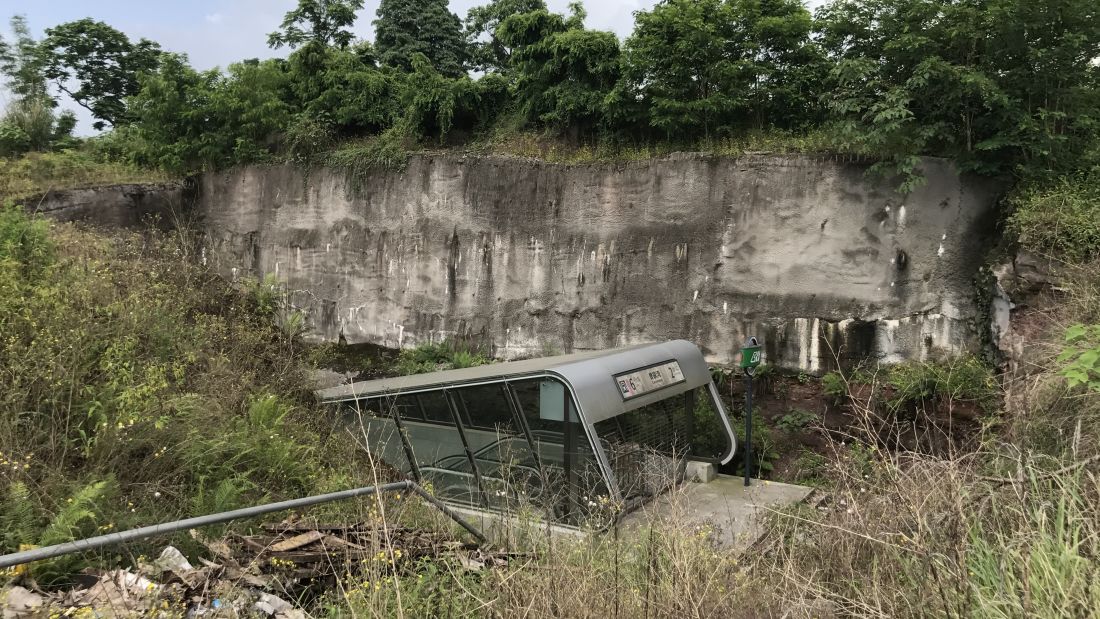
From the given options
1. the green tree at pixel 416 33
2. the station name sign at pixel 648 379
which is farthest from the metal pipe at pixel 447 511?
the green tree at pixel 416 33

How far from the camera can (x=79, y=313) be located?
6.43 m

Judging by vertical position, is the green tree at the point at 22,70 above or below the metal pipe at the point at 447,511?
above

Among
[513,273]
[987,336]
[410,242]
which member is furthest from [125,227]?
[987,336]

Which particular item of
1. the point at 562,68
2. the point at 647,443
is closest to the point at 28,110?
the point at 562,68

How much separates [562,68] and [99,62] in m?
23.5

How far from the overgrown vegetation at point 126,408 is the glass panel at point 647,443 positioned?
2.52 metres

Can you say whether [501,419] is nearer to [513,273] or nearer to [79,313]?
[79,313]

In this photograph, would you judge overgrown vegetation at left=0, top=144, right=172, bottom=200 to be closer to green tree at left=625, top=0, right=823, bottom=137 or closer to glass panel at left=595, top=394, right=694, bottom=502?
green tree at left=625, top=0, right=823, bottom=137

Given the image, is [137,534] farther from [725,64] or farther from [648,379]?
[725,64]

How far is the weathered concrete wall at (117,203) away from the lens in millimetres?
13992

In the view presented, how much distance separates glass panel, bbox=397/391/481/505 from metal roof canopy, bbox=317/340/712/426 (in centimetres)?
19

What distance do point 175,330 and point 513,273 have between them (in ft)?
20.1

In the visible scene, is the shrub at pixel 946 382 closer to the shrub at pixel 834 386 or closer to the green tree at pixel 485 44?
the shrub at pixel 834 386

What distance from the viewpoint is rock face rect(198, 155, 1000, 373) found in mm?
9461
